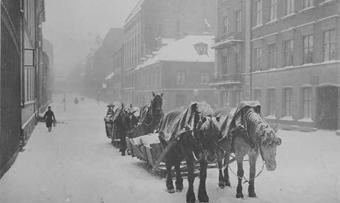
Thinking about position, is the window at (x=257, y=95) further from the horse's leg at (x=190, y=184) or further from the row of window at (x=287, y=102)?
the horse's leg at (x=190, y=184)

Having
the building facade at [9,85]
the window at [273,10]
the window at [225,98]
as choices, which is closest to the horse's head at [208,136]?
the building facade at [9,85]

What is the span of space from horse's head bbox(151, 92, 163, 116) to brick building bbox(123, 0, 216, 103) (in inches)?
1801

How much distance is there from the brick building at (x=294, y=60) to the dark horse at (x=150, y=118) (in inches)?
507

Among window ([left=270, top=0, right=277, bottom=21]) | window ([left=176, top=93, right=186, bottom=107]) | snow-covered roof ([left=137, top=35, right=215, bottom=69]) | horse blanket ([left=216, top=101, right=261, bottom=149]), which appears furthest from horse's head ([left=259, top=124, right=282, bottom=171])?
window ([left=176, top=93, right=186, bottom=107])

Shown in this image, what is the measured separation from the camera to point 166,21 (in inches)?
2514

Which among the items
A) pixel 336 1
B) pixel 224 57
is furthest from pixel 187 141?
pixel 224 57

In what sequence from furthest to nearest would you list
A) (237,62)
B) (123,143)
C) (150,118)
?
(237,62) → (123,143) → (150,118)

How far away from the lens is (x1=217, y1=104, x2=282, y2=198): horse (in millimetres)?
8477

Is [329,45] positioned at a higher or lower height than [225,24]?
lower

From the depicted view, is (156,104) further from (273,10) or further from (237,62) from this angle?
(237,62)

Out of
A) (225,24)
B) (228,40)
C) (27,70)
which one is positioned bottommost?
(27,70)

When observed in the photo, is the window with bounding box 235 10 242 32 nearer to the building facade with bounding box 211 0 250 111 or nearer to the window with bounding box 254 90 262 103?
the building facade with bounding box 211 0 250 111

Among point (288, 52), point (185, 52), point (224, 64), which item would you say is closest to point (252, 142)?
point (288, 52)

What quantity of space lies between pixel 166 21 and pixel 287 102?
122 ft
